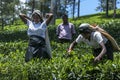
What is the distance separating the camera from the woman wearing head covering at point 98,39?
28.4 feet

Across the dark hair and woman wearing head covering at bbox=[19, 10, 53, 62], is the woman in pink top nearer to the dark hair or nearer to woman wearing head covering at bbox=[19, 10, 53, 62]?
woman wearing head covering at bbox=[19, 10, 53, 62]

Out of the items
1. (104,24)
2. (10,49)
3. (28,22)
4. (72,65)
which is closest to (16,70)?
(72,65)

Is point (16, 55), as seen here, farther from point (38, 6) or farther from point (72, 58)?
point (38, 6)

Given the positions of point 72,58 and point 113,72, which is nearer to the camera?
point 113,72

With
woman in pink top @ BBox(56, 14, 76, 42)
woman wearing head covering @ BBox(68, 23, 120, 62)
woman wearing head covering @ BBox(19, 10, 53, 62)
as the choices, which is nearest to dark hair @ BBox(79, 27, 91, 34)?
woman wearing head covering @ BBox(68, 23, 120, 62)

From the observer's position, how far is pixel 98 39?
887 cm

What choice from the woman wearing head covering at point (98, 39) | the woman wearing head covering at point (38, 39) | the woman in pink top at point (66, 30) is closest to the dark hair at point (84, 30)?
the woman wearing head covering at point (98, 39)

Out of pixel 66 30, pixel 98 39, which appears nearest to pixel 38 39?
pixel 98 39

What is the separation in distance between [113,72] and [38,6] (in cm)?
8382

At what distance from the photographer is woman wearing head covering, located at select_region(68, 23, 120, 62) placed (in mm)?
8648

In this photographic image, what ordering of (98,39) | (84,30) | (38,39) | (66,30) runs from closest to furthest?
1. (84,30)
2. (98,39)
3. (38,39)
4. (66,30)

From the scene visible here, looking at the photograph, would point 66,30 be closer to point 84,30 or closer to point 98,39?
point 98,39

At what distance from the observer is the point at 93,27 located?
8898mm

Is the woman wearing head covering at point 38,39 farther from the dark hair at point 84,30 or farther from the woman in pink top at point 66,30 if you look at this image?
the woman in pink top at point 66,30
